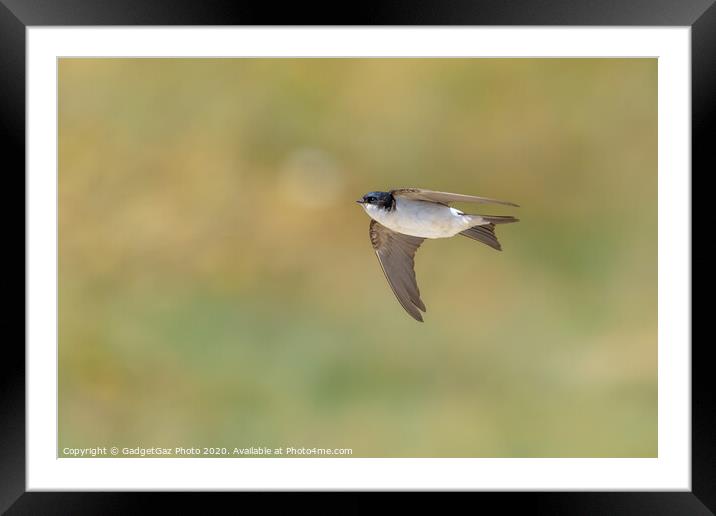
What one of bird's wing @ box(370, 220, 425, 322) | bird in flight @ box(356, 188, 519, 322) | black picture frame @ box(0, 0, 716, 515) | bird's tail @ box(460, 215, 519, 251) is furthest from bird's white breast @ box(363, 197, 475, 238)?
black picture frame @ box(0, 0, 716, 515)

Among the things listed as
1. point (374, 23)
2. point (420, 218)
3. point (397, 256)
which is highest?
point (374, 23)

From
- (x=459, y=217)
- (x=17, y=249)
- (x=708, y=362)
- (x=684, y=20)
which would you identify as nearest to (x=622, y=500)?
(x=708, y=362)

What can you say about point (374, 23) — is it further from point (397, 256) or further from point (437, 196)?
point (397, 256)

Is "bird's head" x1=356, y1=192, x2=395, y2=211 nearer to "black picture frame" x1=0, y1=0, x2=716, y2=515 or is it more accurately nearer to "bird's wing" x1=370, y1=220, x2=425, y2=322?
"bird's wing" x1=370, y1=220, x2=425, y2=322

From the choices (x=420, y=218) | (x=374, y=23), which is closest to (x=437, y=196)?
(x=420, y=218)

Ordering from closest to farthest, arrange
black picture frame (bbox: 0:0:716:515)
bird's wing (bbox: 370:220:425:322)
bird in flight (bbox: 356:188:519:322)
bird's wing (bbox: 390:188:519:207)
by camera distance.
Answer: bird's wing (bbox: 390:188:519:207), black picture frame (bbox: 0:0:716:515), bird in flight (bbox: 356:188:519:322), bird's wing (bbox: 370:220:425:322)

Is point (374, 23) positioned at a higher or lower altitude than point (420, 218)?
higher

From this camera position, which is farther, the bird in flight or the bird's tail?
the bird's tail

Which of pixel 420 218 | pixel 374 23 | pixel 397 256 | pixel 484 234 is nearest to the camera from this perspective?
pixel 374 23
